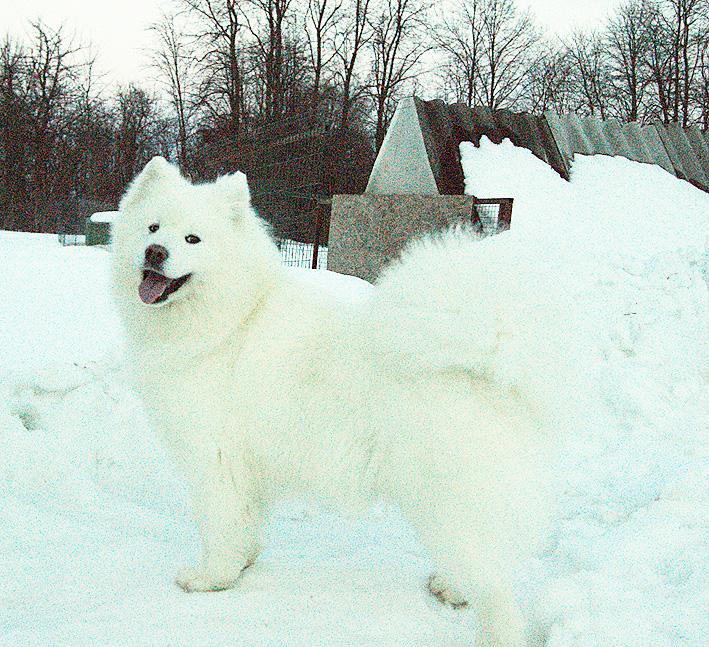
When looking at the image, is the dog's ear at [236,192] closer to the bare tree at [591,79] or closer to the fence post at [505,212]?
the fence post at [505,212]

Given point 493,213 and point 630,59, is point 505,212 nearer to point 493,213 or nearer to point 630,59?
point 493,213

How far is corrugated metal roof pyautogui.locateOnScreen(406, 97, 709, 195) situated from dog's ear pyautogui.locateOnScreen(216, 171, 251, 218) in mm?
8076

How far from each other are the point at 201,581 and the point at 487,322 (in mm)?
1787

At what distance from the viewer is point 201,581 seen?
2.73m

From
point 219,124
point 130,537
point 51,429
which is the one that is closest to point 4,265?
point 51,429

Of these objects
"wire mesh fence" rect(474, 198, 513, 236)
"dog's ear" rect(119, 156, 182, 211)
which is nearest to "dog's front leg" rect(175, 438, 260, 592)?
"dog's ear" rect(119, 156, 182, 211)

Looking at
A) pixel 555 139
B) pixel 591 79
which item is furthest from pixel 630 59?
pixel 555 139

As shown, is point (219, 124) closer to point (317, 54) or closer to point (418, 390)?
point (317, 54)

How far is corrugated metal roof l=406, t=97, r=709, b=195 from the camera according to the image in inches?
435

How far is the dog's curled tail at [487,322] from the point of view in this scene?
84.6 inches

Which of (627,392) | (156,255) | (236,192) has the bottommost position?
(627,392)

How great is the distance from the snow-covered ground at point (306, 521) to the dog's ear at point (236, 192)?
1.35 metres

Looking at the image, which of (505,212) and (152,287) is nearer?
(152,287)

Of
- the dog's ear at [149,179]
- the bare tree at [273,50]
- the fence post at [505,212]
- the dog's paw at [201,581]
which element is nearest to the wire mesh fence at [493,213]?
the fence post at [505,212]
